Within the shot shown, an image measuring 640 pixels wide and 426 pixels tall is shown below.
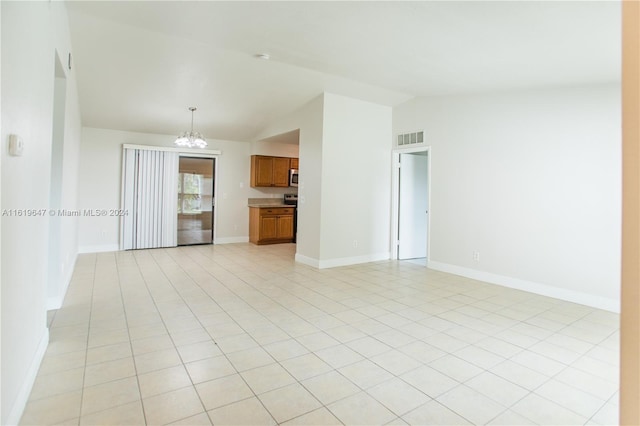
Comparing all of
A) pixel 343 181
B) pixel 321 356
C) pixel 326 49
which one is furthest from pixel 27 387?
pixel 343 181

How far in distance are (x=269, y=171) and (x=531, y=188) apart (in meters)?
5.49

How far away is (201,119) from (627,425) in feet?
22.4

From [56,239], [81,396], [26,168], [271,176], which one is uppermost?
[271,176]

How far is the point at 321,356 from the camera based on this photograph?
258cm

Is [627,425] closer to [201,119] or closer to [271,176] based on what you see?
[201,119]

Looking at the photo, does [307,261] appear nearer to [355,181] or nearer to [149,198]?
[355,181]

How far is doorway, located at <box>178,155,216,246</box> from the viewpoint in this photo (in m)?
7.71

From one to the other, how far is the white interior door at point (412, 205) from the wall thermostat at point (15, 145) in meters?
5.44

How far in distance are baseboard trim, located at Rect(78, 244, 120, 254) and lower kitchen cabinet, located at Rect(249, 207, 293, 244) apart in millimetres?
2798

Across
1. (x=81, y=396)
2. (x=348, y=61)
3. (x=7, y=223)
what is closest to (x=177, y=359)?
(x=81, y=396)

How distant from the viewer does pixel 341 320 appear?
10.9 feet

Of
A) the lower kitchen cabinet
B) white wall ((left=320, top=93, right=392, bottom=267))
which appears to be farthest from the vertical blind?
white wall ((left=320, top=93, right=392, bottom=267))

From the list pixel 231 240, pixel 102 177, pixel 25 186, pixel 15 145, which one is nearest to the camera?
pixel 15 145

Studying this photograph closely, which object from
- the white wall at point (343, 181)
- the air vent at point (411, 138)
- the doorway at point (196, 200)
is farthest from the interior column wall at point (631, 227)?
the doorway at point (196, 200)
